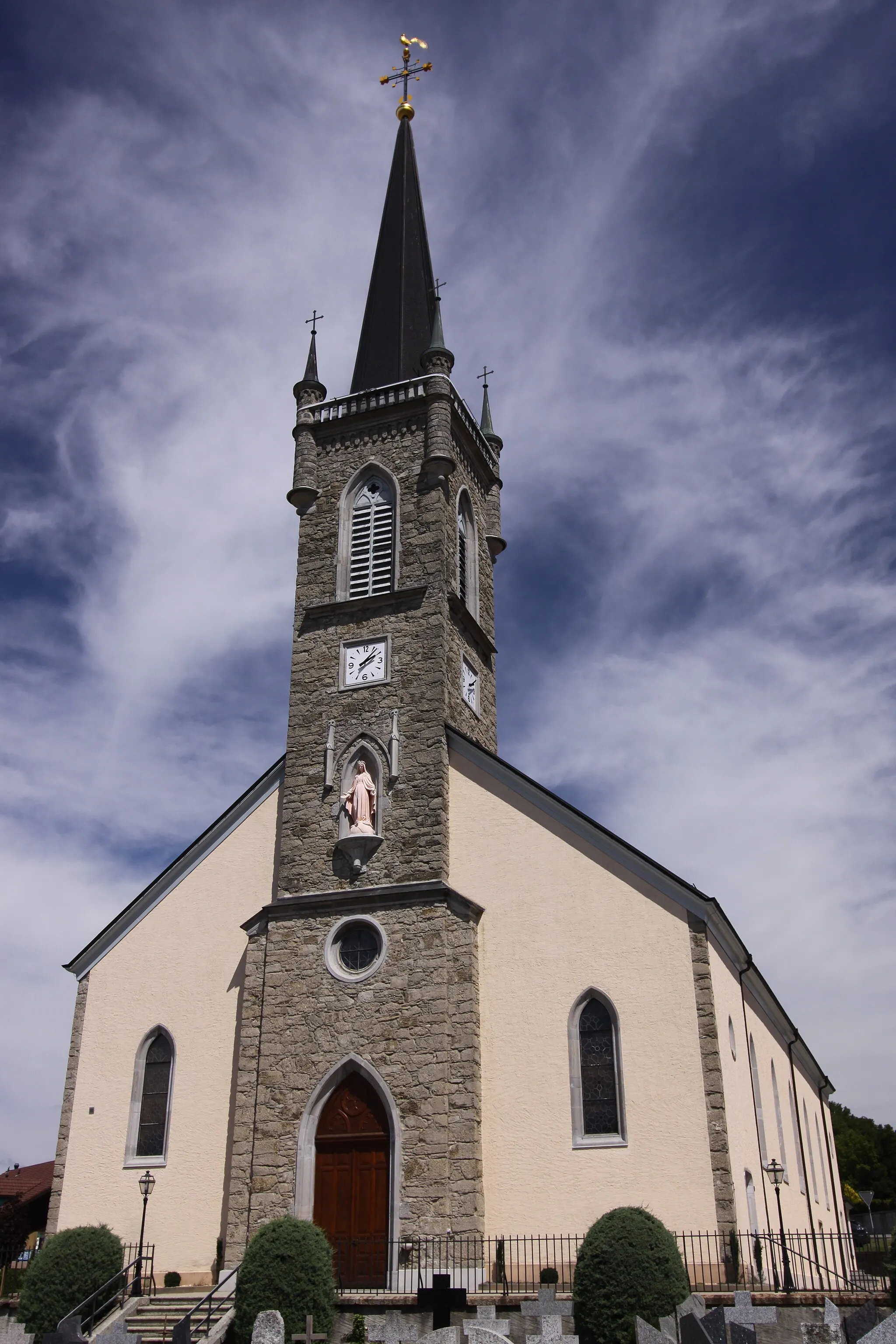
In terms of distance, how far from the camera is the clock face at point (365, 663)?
73.3ft

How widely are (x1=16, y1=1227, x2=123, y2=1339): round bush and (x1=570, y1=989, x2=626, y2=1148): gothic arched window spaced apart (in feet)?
24.3

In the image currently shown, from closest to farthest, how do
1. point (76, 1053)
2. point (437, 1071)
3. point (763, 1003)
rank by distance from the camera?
point (437, 1071) < point (76, 1053) < point (763, 1003)

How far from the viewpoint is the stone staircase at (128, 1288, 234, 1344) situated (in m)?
16.5

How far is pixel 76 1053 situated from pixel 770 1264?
41.7 feet

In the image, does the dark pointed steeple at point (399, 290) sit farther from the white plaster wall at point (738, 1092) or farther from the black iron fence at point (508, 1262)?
the black iron fence at point (508, 1262)

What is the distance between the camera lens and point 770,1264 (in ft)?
60.0

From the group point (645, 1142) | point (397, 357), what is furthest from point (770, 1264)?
point (397, 357)

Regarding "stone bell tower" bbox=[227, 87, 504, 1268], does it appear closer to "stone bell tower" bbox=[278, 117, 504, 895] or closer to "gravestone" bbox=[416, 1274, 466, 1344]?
"stone bell tower" bbox=[278, 117, 504, 895]

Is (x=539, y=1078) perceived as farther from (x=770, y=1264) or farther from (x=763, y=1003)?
(x=763, y=1003)

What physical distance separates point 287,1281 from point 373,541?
13846 millimetres

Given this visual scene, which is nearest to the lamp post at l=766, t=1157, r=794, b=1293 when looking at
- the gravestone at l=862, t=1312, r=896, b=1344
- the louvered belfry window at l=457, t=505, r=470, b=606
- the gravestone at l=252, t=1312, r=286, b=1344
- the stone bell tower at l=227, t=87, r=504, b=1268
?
the stone bell tower at l=227, t=87, r=504, b=1268

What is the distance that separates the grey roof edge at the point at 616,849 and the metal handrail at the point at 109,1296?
9805 millimetres

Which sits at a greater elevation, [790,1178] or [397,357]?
[397,357]

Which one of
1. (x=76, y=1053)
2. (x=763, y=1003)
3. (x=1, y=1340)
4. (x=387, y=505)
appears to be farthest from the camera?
(x=763, y=1003)
